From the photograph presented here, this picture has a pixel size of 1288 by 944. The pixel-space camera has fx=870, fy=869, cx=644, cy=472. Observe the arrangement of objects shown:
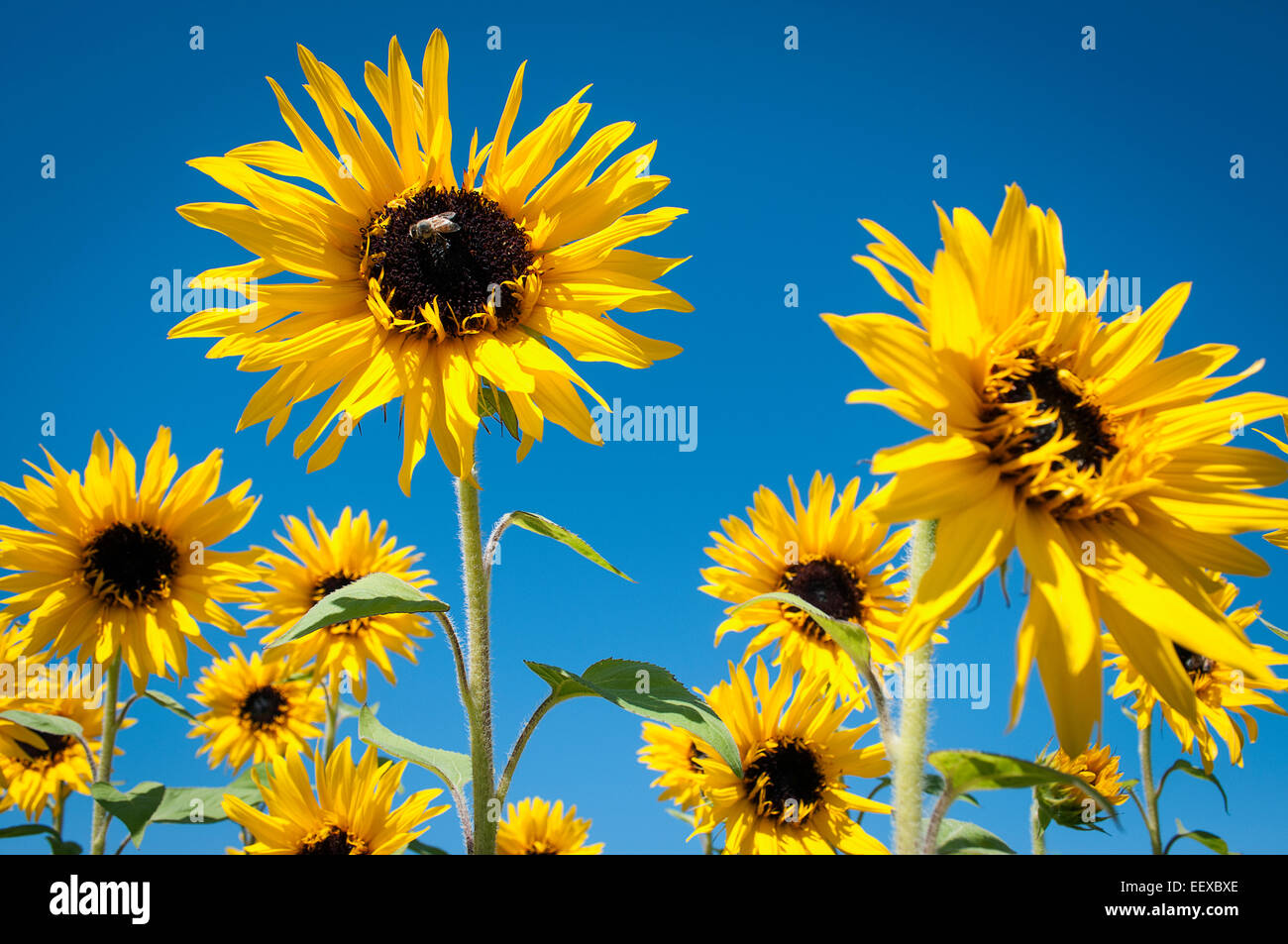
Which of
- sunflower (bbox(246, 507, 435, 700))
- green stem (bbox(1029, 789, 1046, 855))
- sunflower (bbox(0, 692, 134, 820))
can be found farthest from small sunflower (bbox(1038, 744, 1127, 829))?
sunflower (bbox(0, 692, 134, 820))

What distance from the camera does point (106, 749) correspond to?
175 inches

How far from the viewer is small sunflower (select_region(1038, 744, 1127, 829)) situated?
12.8 feet

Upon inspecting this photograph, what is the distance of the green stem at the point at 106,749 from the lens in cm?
421

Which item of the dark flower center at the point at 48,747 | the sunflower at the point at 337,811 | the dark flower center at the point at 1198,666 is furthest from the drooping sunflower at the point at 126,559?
the dark flower center at the point at 1198,666

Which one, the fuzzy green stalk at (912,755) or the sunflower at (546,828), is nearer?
the fuzzy green stalk at (912,755)

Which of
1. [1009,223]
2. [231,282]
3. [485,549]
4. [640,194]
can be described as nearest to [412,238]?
[231,282]

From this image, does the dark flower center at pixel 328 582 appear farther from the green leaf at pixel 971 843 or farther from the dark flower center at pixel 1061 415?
the dark flower center at pixel 1061 415

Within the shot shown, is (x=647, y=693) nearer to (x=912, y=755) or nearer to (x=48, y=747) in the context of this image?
(x=912, y=755)

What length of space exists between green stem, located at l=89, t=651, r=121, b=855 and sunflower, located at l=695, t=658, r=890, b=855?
2.89 meters

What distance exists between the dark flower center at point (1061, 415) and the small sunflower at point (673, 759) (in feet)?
8.89

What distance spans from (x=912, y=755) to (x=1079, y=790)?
240 cm

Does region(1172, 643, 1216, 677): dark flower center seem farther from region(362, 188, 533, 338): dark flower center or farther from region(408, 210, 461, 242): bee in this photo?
region(408, 210, 461, 242): bee

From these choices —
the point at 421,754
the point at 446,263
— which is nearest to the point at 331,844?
the point at 421,754

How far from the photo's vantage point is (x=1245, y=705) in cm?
543
